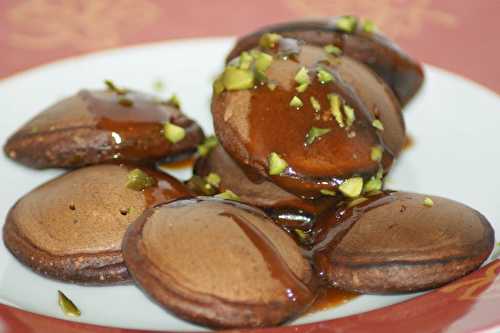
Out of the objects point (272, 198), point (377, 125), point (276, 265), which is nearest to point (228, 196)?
point (272, 198)

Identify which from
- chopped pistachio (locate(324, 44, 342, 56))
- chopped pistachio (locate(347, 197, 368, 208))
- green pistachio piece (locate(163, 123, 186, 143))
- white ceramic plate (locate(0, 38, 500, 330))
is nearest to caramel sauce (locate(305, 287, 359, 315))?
white ceramic plate (locate(0, 38, 500, 330))

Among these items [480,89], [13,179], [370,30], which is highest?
[370,30]

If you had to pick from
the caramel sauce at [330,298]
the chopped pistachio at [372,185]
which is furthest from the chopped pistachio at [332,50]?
the caramel sauce at [330,298]

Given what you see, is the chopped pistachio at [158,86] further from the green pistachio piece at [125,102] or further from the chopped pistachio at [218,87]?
the chopped pistachio at [218,87]

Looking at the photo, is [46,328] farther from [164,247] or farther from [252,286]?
[252,286]

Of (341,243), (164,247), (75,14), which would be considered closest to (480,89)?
(341,243)

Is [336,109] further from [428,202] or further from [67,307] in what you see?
[67,307]
